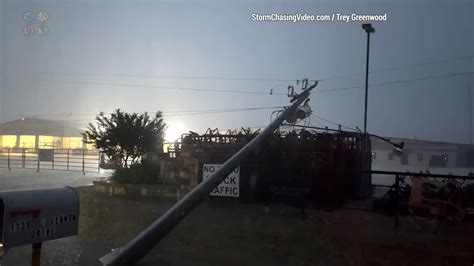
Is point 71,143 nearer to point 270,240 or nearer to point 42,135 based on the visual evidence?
point 42,135

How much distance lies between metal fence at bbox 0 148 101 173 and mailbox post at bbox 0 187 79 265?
48.2 ft

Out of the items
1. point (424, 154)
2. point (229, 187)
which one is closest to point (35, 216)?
point (229, 187)

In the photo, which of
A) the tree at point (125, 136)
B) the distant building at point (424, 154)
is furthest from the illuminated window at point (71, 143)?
the distant building at point (424, 154)

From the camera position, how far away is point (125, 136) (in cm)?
1113

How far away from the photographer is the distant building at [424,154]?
8.66m

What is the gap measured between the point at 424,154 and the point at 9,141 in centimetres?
1442

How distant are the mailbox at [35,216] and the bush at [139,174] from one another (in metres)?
7.22

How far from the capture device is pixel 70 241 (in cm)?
593

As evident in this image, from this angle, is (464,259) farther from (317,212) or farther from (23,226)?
(23,226)

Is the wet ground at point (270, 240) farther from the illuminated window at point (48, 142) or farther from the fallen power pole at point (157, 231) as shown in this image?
the illuminated window at point (48, 142)

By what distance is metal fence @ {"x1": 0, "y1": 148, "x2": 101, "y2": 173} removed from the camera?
17.4 m

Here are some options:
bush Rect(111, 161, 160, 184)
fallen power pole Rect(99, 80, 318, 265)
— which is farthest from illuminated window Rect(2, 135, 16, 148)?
fallen power pole Rect(99, 80, 318, 265)

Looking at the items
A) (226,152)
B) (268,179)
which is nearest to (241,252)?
(268,179)

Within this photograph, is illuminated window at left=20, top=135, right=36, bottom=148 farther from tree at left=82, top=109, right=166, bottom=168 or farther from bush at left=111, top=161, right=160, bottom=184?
bush at left=111, top=161, right=160, bottom=184
